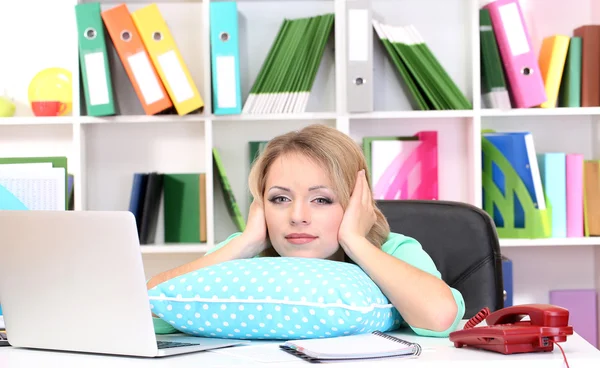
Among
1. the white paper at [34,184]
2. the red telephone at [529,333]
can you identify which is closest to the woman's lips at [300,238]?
the red telephone at [529,333]

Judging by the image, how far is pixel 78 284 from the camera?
1087 millimetres

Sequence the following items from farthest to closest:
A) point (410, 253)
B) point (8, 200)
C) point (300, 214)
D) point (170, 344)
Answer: point (8, 200) → point (410, 253) → point (300, 214) → point (170, 344)

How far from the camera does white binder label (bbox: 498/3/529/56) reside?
118 inches

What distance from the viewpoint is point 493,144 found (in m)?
3.09

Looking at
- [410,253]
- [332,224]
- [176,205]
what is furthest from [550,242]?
[332,224]

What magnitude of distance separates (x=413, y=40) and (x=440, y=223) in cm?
138

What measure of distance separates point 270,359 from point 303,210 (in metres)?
0.41

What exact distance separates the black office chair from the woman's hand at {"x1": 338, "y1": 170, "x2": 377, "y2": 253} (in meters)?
0.29

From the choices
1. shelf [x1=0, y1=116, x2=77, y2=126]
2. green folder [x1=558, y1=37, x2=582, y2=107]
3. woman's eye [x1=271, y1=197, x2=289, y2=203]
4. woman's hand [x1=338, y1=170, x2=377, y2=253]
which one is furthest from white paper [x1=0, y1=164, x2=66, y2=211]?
green folder [x1=558, y1=37, x2=582, y2=107]

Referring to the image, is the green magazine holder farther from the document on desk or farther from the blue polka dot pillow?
the document on desk

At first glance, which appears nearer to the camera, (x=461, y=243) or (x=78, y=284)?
(x=78, y=284)

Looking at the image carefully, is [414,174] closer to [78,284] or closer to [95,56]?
[95,56]

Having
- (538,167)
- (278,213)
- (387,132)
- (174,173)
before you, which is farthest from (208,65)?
(278,213)

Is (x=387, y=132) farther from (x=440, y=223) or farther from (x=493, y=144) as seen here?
(x=440, y=223)
